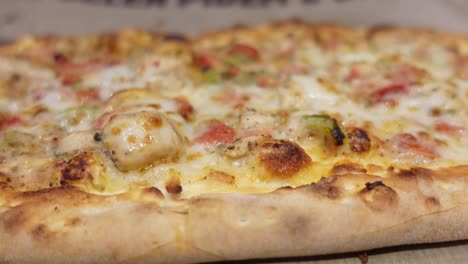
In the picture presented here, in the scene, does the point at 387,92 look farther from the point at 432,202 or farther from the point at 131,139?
the point at 131,139

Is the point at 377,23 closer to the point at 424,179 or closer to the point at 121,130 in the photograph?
the point at 424,179

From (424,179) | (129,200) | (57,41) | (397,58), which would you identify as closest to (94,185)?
(129,200)

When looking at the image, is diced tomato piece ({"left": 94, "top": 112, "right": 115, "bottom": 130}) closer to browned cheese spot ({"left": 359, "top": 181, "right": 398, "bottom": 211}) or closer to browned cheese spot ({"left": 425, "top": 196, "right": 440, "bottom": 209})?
browned cheese spot ({"left": 359, "top": 181, "right": 398, "bottom": 211})

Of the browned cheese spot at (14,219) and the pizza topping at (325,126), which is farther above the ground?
the pizza topping at (325,126)

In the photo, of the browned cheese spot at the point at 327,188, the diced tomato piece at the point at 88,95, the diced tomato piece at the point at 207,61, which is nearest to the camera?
the browned cheese spot at the point at 327,188

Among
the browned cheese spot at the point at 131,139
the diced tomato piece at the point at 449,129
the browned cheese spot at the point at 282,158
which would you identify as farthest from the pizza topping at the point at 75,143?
the diced tomato piece at the point at 449,129

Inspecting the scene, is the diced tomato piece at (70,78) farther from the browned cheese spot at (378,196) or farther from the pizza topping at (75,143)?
the browned cheese spot at (378,196)

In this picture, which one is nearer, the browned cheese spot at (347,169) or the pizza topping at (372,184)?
the pizza topping at (372,184)
